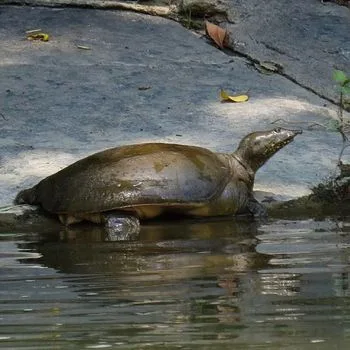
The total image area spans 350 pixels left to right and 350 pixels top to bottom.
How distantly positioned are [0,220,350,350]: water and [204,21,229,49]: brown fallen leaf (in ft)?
11.2

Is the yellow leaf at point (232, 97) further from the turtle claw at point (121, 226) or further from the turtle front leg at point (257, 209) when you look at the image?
the turtle claw at point (121, 226)

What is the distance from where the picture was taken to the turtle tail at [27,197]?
5387 millimetres

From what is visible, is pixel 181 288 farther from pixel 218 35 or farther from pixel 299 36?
pixel 299 36

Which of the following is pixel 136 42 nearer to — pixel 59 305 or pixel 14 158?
pixel 14 158

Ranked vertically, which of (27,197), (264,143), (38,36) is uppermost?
(264,143)

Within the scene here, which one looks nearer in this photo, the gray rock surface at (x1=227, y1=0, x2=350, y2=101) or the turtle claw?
the turtle claw

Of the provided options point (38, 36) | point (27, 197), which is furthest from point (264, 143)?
point (38, 36)

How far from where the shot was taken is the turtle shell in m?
5.21

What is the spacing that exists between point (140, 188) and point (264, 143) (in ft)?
3.52

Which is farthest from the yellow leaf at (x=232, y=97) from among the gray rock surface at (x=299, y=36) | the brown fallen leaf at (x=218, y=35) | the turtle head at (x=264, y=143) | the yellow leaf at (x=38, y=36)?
the yellow leaf at (x=38, y=36)

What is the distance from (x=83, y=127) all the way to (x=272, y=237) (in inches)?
82.3

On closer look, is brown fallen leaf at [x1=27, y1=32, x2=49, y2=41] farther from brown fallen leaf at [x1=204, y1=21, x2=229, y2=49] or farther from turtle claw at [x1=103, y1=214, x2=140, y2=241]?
turtle claw at [x1=103, y1=214, x2=140, y2=241]

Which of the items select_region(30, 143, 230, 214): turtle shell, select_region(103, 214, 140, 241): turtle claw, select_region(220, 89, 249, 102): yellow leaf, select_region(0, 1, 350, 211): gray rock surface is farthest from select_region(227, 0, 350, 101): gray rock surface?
select_region(103, 214, 140, 241): turtle claw

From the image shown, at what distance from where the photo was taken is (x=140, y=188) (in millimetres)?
5238
